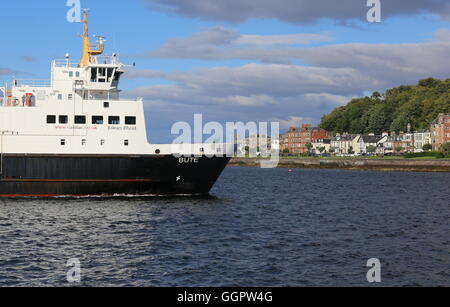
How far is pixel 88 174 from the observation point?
98.1 ft

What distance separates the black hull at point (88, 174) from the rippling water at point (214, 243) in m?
0.84

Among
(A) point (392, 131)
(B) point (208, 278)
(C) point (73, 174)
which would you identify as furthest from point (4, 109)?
(A) point (392, 131)

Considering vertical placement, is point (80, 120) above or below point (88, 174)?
above

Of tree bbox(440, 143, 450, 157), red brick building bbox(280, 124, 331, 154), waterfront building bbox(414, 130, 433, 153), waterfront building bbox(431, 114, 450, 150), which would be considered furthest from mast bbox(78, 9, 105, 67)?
red brick building bbox(280, 124, 331, 154)

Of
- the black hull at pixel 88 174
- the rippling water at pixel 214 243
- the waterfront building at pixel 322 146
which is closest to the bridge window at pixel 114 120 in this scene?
the black hull at pixel 88 174

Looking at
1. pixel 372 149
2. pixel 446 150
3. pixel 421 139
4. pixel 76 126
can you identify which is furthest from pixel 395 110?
pixel 76 126

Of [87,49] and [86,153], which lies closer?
[86,153]

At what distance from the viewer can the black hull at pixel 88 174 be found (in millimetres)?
29578

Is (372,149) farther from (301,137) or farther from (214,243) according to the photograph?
(214,243)

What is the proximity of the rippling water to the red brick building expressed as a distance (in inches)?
5728

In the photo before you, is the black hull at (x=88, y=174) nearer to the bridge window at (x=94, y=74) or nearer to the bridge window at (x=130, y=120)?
the bridge window at (x=130, y=120)

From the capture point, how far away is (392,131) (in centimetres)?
14750

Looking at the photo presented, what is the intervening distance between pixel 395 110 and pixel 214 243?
14883 centimetres

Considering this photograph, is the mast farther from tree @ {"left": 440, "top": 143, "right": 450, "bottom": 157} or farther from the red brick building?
the red brick building
